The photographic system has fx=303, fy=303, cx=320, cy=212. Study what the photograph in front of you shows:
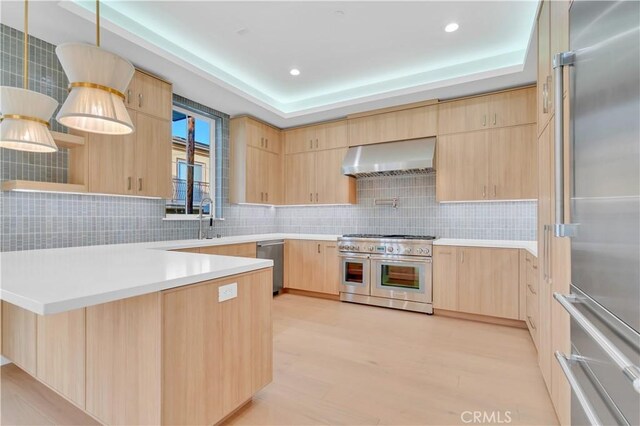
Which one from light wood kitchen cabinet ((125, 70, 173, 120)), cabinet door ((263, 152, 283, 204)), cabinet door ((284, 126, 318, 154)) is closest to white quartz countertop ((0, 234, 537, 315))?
light wood kitchen cabinet ((125, 70, 173, 120))

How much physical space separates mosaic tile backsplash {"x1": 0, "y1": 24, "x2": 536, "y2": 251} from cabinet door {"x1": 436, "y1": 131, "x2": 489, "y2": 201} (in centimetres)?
32

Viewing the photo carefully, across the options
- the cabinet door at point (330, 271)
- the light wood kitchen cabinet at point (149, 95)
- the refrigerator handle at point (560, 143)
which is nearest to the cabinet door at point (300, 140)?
the cabinet door at point (330, 271)

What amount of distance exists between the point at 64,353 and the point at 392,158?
145 inches

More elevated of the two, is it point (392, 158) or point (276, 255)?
point (392, 158)

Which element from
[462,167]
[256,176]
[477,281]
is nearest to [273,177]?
[256,176]

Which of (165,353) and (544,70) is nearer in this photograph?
(165,353)

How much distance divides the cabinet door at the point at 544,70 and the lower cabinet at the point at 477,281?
1.70 metres

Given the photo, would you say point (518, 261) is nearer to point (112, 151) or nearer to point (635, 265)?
point (635, 265)

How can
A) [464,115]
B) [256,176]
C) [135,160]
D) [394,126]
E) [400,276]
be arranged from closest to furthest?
[135,160]
[464,115]
[400,276]
[394,126]
[256,176]

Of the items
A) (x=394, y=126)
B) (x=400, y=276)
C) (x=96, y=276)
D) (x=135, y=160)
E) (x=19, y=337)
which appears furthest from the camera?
(x=394, y=126)

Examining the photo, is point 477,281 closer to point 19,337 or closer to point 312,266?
point 312,266

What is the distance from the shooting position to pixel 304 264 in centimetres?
458

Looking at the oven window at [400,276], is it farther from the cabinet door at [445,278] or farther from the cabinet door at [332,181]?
the cabinet door at [332,181]

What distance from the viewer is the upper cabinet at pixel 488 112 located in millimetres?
3465
